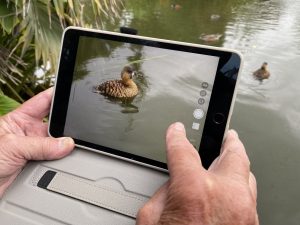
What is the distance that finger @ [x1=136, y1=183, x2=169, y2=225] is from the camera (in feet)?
2.05

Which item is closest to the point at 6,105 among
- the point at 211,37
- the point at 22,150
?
the point at 22,150

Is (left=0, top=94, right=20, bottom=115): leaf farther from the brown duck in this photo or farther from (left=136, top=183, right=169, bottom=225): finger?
(left=136, top=183, right=169, bottom=225): finger

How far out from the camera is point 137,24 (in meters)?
5.58

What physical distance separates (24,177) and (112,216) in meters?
0.24

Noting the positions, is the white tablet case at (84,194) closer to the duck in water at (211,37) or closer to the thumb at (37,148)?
the thumb at (37,148)

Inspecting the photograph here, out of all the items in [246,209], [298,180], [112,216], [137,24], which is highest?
[246,209]

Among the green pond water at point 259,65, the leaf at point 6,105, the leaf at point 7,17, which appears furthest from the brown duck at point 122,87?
the green pond water at point 259,65

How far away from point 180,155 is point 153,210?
4.2 inches

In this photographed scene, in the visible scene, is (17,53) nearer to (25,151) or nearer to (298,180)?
(25,151)

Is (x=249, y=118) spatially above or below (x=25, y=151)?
below

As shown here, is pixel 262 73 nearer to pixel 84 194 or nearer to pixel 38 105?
pixel 38 105

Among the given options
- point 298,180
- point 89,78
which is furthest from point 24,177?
point 298,180

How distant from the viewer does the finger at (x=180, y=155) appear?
611 mm

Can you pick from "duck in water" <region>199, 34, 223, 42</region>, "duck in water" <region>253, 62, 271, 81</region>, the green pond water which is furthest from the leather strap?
"duck in water" <region>199, 34, 223, 42</region>
